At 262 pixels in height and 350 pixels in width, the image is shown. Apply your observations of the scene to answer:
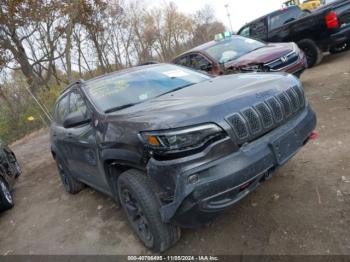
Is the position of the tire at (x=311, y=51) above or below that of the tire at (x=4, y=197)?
above

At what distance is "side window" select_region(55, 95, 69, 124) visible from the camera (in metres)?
4.71

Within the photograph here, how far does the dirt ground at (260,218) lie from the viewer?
9.31 ft

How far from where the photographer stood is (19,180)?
7773 mm

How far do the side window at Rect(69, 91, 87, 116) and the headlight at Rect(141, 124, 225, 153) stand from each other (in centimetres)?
144

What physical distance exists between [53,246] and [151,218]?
1.85 metres

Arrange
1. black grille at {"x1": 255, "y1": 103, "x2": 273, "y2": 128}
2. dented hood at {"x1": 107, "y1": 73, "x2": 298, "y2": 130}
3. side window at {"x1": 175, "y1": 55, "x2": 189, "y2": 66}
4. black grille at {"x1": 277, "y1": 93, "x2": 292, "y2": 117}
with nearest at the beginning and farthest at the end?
dented hood at {"x1": 107, "y1": 73, "x2": 298, "y2": 130}, black grille at {"x1": 255, "y1": 103, "x2": 273, "y2": 128}, black grille at {"x1": 277, "y1": 93, "x2": 292, "y2": 117}, side window at {"x1": 175, "y1": 55, "x2": 189, "y2": 66}

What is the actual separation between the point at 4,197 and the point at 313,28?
25.7 ft

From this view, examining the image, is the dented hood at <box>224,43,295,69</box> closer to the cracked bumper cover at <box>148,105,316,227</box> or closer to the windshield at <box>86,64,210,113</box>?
the windshield at <box>86,64,210,113</box>

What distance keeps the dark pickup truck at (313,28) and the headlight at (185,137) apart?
6.83 m

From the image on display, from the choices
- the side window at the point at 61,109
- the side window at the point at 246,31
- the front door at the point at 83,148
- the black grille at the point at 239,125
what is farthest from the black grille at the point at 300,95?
the side window at the point at 246,31

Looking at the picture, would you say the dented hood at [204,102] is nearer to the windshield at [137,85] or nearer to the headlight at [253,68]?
the windshield at [137,85]

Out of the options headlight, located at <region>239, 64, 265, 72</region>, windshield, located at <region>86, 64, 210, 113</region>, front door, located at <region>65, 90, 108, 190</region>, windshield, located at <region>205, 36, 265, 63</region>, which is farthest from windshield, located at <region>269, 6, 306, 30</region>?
front door, located at <region>65, 90, 108, 190</region>

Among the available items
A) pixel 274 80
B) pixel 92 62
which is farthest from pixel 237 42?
pixel 92 62

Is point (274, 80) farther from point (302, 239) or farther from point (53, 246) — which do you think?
point (53, 246)
